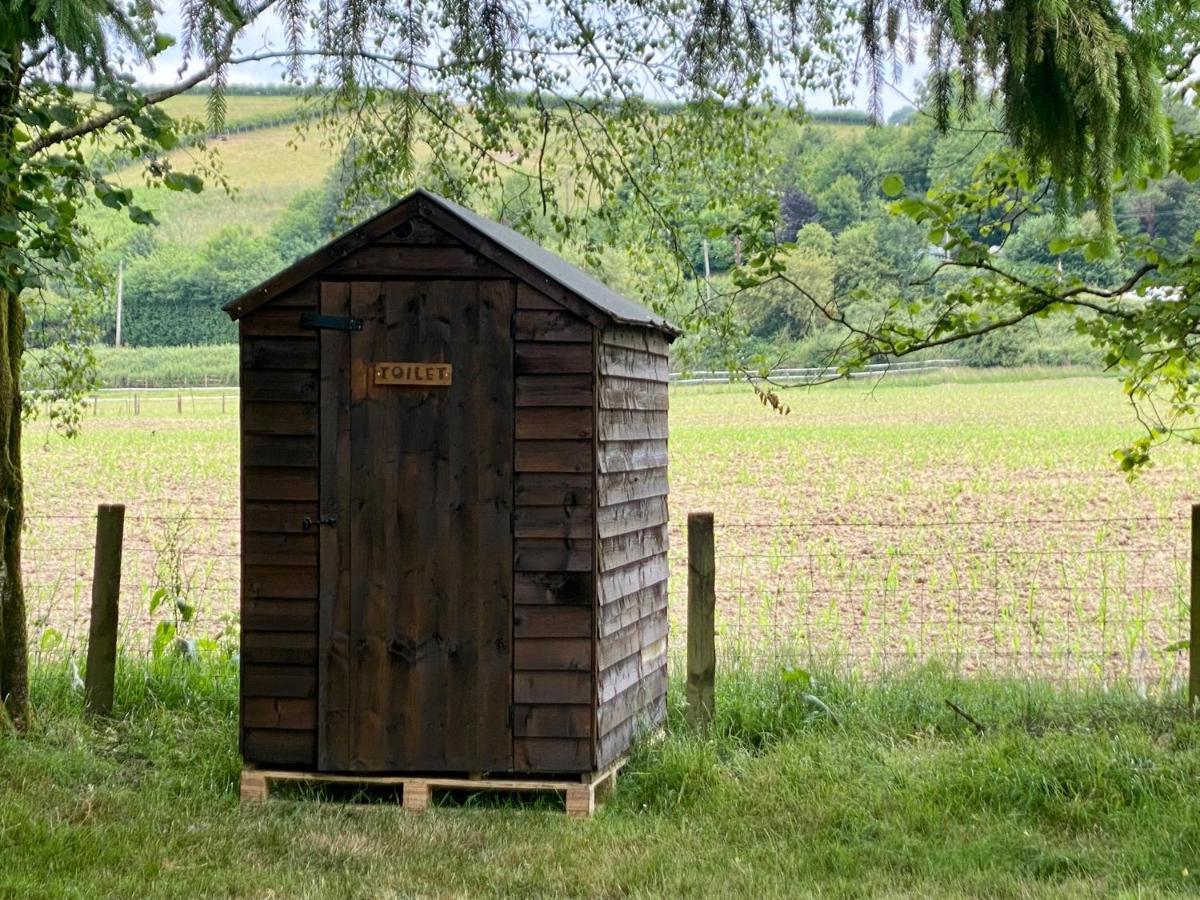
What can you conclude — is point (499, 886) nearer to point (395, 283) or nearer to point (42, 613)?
point (395, 283)

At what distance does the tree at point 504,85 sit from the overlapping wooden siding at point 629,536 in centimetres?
110

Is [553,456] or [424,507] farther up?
[553,456]

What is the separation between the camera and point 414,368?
20.6 ft

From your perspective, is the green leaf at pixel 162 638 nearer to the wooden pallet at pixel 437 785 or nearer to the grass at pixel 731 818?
the grass at pixel 731 818

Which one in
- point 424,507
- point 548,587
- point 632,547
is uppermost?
point 424,507

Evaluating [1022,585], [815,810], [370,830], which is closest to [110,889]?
[370,830]

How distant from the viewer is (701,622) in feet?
24.1

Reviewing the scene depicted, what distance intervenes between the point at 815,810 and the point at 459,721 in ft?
5.83

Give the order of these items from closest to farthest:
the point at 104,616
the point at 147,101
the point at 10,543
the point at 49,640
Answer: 1. the point at 147,101
2. the point at 10,543
3. the point at 104,616
4. the point at 49,640

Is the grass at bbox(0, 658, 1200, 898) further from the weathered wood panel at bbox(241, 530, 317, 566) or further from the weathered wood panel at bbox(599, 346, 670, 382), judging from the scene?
the weathered wood panel at bbox(599, 346, 670, 382)

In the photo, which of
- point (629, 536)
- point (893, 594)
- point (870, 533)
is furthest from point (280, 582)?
point (870, 533)

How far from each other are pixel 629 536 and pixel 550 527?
74cm

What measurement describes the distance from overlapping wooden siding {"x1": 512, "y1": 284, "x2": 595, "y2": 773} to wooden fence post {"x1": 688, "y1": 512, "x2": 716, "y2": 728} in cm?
116

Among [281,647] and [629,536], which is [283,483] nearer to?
[281,647]
